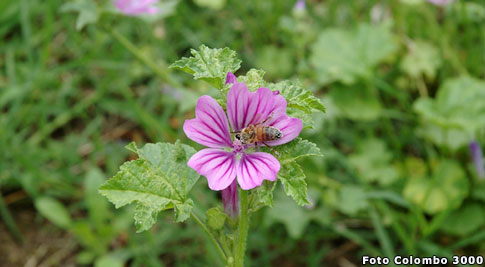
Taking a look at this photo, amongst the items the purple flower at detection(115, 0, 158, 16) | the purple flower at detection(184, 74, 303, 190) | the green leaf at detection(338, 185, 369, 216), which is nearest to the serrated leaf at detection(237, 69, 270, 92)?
the purple flower at detection(184, 74, 303, 190)

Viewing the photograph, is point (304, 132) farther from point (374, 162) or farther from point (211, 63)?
point (211, 63)

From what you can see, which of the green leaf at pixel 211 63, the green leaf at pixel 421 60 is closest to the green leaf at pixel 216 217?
the green leaf at pixel 211 63

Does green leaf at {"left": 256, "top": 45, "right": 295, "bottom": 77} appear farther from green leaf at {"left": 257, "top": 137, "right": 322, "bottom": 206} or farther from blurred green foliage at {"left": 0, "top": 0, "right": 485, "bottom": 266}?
green leaf at {"left": 257, "top": 137, "right": 322, "bottom": 206}

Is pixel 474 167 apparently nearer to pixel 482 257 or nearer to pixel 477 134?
pixel 477 134

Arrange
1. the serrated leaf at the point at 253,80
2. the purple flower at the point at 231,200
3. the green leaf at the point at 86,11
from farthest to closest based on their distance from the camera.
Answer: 1. the green leaf at the point at 86,11
2. the purple flower at the point at 231,200
3. the serrated leaf at the point at 253,80

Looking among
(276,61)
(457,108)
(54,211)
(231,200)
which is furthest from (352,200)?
(54,211)

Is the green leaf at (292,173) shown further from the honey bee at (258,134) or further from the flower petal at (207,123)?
the flower petal at (207,123)
